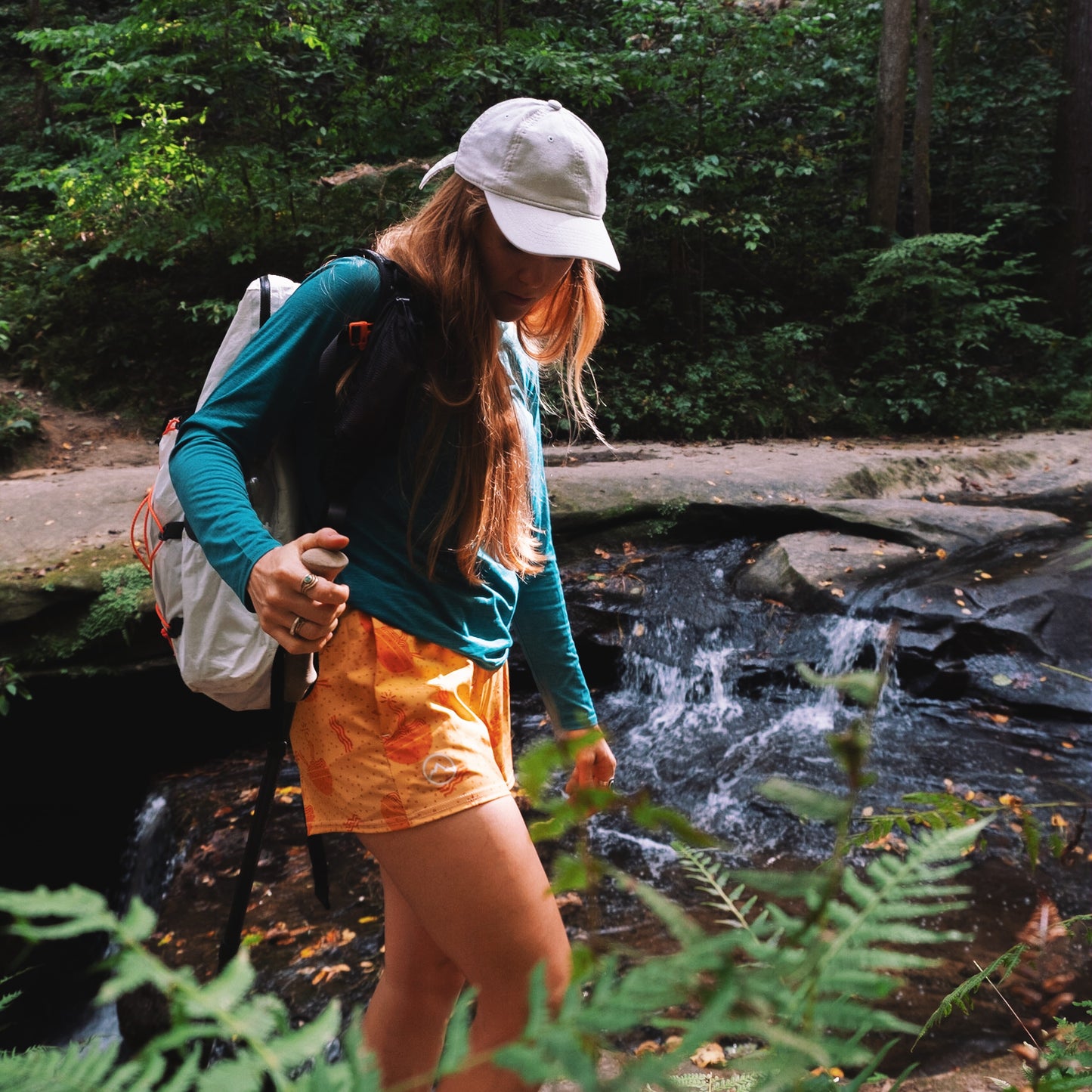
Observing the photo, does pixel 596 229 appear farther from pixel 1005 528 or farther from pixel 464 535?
pixel 1005 528

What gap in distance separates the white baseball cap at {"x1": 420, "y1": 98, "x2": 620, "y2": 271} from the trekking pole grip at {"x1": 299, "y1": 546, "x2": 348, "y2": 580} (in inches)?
29.1

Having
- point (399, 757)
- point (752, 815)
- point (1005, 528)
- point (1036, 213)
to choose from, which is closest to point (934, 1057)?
point (752, 815)

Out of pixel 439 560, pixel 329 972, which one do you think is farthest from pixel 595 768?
pixel 329 972

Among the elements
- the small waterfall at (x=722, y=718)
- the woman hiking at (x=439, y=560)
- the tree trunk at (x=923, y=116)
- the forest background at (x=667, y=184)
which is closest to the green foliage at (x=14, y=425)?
the forest background at (x=667, y=184)

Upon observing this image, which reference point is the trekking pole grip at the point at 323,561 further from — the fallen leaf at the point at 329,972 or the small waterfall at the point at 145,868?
the small waterfall at the point at 145,868

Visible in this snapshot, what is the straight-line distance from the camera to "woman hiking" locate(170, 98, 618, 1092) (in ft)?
5.35

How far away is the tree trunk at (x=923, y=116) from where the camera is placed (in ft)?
38.2

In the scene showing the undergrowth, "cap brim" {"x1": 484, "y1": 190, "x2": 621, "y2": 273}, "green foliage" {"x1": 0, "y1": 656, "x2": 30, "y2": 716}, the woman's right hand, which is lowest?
"green foliage" {"x1": 0, "y1": 656, "x2": 30, "y2": 716}

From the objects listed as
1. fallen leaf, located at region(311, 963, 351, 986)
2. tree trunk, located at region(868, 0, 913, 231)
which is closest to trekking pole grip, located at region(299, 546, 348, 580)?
fallen leaf, located at region(311, 963, 351, 986)

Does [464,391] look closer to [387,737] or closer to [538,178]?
[538,178]

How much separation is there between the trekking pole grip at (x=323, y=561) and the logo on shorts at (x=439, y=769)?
1.49 ft

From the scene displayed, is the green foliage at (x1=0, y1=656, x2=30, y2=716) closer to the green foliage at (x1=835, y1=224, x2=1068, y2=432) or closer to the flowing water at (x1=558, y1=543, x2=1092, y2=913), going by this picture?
the flowing water at (x1=558, y1=543, x2=1092, y2=913)

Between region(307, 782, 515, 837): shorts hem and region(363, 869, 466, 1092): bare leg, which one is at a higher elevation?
region(307, 782, 515, 837): shorts hem

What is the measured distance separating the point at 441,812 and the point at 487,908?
0.62 ft
